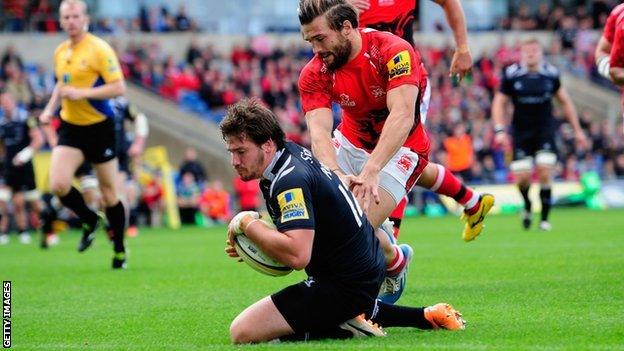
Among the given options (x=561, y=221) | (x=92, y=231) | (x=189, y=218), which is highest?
(x=92, y=231)

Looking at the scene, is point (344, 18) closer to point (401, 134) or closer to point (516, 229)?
point (401, 134)

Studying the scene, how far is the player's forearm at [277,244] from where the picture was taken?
6500mm

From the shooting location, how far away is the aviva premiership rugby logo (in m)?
6.52

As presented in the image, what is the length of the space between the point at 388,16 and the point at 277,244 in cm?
341

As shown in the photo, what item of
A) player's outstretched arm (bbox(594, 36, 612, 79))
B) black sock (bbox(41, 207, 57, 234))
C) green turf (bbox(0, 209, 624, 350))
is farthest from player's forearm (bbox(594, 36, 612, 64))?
black sock (bbox(41, 207, 57, 234))

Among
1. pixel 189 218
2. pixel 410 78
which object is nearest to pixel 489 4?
pixel 189 218

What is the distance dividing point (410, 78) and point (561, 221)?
13521mm

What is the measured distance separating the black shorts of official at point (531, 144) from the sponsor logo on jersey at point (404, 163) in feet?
30.8

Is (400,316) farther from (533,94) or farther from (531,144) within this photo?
(533,94)

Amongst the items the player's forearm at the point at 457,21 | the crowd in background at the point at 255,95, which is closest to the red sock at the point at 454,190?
the player's forearm at the point at 457,21

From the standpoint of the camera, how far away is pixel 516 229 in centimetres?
1872

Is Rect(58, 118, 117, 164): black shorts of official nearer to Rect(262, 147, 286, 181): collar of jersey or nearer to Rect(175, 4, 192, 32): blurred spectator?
Rect(262, 147, 286, 181): collar of jersey

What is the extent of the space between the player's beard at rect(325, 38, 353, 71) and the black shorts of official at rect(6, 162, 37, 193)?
1437cm

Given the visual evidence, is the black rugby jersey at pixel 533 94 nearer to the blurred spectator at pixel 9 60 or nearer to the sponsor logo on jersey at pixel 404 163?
the sponsor logo on jersey at pixel 404 163
